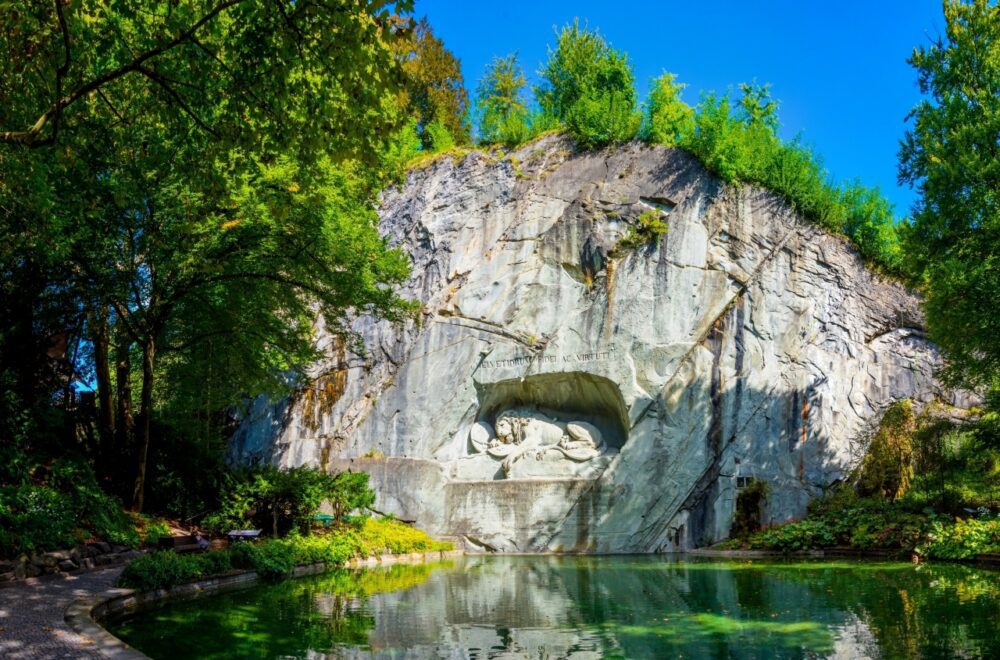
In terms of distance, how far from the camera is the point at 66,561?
10852 millimetres

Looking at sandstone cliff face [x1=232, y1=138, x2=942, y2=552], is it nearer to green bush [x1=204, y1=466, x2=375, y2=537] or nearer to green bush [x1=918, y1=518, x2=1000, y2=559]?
green bush [x1=204, y1=466, x2=375, y2=537]

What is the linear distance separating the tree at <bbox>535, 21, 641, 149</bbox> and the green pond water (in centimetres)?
1454

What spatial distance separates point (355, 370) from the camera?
23016 millimetres

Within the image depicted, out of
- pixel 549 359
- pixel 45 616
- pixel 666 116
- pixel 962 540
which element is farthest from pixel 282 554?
pixel 666 116

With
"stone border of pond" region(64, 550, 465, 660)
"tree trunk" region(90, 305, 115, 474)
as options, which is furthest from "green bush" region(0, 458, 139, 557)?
"tree trunk" region(90, 305, 115, 474)

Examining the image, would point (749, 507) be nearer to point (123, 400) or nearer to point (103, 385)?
point (123, 400)

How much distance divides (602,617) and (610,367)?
40.1 ft

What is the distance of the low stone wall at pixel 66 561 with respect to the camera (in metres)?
9.68

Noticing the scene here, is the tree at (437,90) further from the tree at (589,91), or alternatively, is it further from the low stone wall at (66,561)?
the low stone wall at (66,561)

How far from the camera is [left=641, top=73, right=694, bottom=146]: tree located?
22984mm

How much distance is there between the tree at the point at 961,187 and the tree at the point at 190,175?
10.1m

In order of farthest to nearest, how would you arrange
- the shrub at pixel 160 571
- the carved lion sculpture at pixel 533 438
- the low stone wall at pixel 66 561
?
the carved lion sculpture at pixel 533 438 → the low stone wall at pixel 66 561 → the shrub at pixel 160 571

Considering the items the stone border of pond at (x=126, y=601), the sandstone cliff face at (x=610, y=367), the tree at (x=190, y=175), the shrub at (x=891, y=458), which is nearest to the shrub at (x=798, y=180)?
the sandstone cliff face at (x=610, y=367)

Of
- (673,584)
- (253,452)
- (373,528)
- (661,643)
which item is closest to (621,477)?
(373,528)
